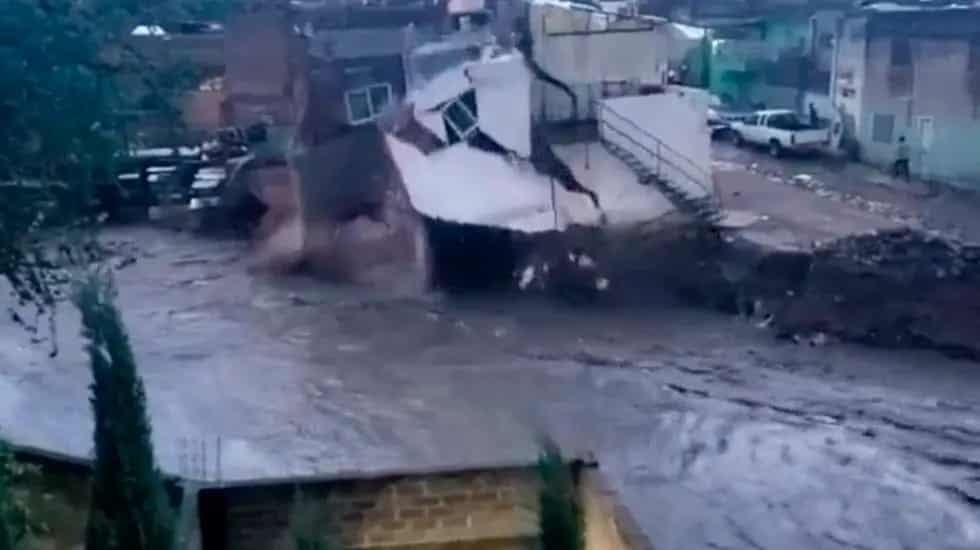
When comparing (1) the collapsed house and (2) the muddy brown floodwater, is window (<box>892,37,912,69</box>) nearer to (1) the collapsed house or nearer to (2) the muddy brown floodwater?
(1) the collapsed house

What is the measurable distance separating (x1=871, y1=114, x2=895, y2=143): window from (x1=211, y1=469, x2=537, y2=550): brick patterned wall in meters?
19.6

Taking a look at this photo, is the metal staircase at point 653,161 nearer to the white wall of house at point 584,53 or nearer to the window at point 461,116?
the white wall of house at point 584,53

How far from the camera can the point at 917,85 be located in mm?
23578

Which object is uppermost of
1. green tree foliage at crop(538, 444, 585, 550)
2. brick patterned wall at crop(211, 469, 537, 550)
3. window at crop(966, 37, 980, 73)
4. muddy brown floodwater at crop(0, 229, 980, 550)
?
window at crop(966, 37, 980, 73)

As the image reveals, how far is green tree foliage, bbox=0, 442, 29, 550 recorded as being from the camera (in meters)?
4.10

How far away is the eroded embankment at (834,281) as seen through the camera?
634 inches

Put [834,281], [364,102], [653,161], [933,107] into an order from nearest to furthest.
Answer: [834,281] → [364,102] → [653,161] → [933,107]

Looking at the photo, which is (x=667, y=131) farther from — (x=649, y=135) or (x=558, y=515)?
(x=558, y=515)

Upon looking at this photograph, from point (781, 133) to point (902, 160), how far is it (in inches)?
117

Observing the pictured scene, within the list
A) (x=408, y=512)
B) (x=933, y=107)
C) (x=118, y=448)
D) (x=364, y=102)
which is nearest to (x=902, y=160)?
(x=933, y=107)

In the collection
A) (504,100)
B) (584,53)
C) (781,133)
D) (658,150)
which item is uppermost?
(584,53)

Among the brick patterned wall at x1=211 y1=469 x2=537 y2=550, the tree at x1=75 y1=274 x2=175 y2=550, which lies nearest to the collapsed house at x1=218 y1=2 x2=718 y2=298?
the brick patterned wall at x1=211 y1=469 x2=537 y2=550

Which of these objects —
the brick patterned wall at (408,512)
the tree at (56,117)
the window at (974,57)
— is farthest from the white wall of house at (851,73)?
the brick patterned wall at (408,512)

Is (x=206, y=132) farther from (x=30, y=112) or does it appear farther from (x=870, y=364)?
(x=30, y=112)
